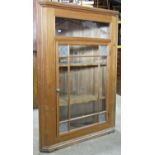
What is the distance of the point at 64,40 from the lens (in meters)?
2.52

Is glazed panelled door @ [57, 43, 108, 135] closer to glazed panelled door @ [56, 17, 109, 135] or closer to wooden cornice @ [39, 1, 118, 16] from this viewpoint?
glazed panelled door @ [56, 17, 109, 135]

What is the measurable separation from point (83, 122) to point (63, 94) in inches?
18.9

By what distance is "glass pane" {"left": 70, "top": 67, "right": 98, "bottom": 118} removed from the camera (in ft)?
8.95

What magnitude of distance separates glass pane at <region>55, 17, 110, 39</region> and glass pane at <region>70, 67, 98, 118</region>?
398 millimetres

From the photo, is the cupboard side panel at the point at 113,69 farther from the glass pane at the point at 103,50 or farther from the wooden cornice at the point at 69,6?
the wooden cornice at the point at 69,6

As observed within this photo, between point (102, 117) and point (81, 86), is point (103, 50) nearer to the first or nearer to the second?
point (81, 86)

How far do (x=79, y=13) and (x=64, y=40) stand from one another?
353 mm

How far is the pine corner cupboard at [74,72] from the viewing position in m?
2.41

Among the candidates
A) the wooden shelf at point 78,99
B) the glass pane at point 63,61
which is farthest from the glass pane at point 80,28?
the wooden shelf at point 78,99

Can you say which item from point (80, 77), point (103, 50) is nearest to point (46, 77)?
point (80, 77)

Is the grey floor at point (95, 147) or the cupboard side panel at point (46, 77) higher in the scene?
the cupboard side panel at point (46, 77)
